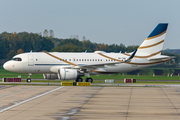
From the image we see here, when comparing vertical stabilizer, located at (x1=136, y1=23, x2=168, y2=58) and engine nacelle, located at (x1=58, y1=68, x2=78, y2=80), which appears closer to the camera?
engine nacelle, located at (x1=58, y1=68, x2=78, y2=80)

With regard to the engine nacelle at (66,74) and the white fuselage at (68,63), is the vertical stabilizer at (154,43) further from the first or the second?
the engine nacelle at (66,74)

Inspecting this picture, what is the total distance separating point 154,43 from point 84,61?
11.7 meters

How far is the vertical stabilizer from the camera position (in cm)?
4822

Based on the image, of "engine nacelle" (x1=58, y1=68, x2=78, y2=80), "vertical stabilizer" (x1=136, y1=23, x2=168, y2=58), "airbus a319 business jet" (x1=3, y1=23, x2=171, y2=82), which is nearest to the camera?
"engine nacelle" (x1=58, y1=68, x2=78, y2=80)

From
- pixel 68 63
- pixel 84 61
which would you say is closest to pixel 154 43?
pixel 84 61

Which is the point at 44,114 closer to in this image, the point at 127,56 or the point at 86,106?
the point at 86,106

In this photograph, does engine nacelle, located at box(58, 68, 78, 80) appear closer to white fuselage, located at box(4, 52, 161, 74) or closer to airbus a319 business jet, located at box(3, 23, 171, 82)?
airbus a319 business jet, located at box(3, 23, 171, 82)

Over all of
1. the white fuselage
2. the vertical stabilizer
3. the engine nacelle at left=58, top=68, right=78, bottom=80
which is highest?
the vertical stabilizer

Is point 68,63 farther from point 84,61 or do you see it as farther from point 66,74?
point 66,74

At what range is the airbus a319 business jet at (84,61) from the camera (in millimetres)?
45000

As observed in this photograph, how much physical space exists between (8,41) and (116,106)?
15304 cm

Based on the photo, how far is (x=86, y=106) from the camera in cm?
2305

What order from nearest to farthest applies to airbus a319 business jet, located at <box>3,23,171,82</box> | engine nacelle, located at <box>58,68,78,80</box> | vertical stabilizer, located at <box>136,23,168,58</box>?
1. engine nacelle, located at <box>58,68,78,80</box>
2. airbus a319 business jet, located at <box>3,23,171,82</box>
3. vertical stabilizer, located at <box>136,23,168,58</box>

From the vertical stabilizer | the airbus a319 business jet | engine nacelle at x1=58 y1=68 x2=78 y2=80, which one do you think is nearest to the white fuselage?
the airbus a319 business jet
